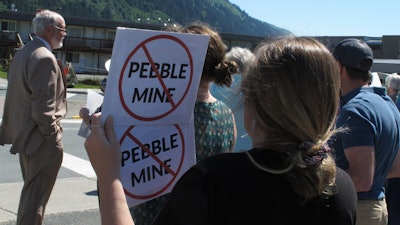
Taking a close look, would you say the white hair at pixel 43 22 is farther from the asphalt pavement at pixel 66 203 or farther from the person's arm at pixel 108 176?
the person's arm at pixel 108 176

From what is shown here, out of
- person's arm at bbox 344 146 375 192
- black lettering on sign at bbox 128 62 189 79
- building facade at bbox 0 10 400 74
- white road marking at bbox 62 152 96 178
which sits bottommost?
building facade at bbox 0 10 400 74

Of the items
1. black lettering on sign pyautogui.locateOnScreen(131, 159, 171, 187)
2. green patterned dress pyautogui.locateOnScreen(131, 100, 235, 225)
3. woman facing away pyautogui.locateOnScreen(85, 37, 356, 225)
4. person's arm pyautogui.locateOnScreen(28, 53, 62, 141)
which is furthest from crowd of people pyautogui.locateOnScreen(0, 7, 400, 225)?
person's arm pyautogui.locateOnScreen(28, 53, 62, 141)

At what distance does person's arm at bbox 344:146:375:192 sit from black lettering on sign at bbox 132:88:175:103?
120 cm

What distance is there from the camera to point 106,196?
5.36ft

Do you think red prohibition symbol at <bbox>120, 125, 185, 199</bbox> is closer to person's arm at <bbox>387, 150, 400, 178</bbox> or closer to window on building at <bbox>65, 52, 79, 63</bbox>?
person's arm at <bbox>387, 150, 400, 178</bbox>

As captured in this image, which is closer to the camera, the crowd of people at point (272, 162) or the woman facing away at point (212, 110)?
the crowd of people at point (272, 162)

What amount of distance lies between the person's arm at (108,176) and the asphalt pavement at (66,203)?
4.07m

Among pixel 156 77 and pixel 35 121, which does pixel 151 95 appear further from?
pixel 35 121

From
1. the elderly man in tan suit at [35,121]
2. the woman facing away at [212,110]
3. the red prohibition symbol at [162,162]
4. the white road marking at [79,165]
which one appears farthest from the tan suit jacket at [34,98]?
the white road marking at [79,165]

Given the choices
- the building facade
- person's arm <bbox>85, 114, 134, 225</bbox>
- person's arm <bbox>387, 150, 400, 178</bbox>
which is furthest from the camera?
the building facade

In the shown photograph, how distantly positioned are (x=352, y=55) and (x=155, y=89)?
153cm

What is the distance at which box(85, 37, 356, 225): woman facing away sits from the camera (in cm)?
143

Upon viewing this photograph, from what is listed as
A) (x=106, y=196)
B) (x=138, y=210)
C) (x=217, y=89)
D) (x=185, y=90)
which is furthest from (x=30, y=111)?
(x=106, y=196)

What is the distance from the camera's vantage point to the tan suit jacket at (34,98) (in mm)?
4266
